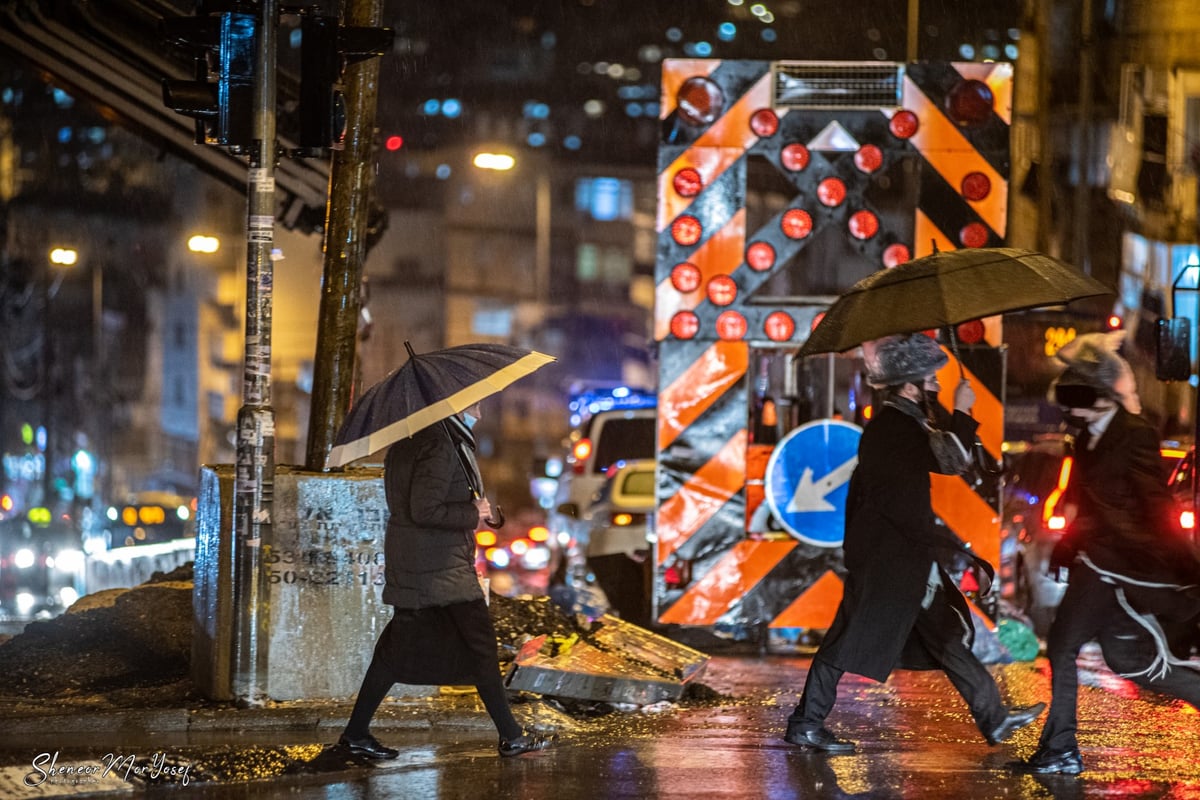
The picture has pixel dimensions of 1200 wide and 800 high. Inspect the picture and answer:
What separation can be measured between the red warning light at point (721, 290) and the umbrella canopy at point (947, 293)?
245 centimetres

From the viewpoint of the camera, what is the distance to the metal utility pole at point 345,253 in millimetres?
8203

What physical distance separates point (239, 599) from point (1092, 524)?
12.2 ft

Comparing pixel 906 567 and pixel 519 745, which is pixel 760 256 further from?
pixel 519 745

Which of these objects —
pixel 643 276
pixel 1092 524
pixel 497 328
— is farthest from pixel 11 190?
pixel 1092 524

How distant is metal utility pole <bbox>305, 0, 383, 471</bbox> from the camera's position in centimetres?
820

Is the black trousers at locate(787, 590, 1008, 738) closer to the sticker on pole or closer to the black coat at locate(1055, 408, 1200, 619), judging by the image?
the black coat at locate(1055, 408, 1200, 619)

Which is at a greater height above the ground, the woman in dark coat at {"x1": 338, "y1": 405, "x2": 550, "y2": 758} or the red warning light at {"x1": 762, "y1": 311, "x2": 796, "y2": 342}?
the red warning light at {"x1": 762, "y1": 311, "x2": 796, "y2": 342}

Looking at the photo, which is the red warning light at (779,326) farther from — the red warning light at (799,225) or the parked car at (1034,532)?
the parked car at (1034,532)

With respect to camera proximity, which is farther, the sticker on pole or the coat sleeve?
the sticker on pole

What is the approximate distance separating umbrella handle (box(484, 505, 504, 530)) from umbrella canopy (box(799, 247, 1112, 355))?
1.46 m

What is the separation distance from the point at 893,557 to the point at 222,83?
3720 millimetres

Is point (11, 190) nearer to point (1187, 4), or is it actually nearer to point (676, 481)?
point (1187, 4)

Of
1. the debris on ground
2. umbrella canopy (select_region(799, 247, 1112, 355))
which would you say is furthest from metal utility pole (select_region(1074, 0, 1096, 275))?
umbrella canopy (select_region(799, 247, 1112, 355))

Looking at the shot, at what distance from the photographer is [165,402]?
1970 inches
